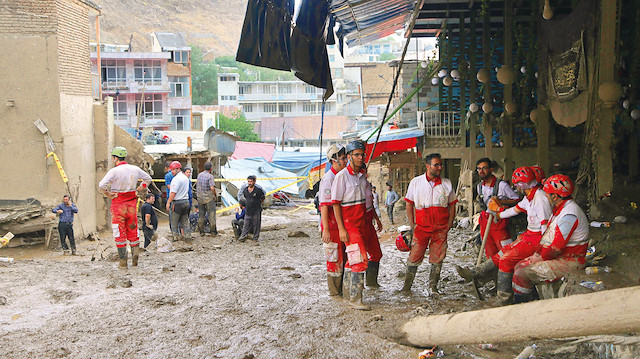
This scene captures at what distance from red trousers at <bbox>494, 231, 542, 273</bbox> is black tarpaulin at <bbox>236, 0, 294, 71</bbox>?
409 centimetres

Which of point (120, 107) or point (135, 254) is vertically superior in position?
point (120, 107)

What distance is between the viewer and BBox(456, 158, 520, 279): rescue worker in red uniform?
7.65 metres

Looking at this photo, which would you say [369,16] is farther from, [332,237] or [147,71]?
[147,71]

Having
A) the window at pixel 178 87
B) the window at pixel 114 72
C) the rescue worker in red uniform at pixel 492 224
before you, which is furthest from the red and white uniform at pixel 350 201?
the window at pixel 178 87

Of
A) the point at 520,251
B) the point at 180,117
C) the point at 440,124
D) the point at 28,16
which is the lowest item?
the point at 520,251

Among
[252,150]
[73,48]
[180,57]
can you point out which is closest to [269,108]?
[180,57]

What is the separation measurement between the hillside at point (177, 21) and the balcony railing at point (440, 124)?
92.7 m

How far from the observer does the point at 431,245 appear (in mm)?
7773

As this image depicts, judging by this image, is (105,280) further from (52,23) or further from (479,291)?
(52,23)

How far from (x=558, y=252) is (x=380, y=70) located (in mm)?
47246

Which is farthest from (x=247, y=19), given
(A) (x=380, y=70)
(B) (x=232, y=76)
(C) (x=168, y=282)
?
(B) (x=232, y=76)

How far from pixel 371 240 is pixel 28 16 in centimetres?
1424

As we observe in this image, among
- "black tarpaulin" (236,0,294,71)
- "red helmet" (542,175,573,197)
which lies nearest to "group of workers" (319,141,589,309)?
"red helmet" (542,175,573,197)

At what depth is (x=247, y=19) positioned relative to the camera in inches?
334
